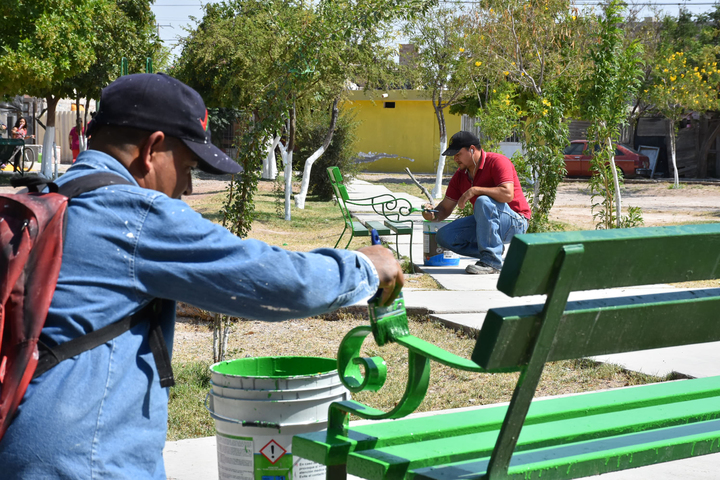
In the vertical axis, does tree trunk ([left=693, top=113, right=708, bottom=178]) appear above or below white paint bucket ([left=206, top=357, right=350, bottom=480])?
above

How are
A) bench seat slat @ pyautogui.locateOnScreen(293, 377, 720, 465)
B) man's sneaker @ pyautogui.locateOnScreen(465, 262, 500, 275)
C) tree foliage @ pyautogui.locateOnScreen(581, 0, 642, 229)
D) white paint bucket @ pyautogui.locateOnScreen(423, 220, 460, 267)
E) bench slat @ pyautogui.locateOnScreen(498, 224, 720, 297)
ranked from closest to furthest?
bench slat @ pyautogui.locateOnScreen(498, 224, 720, 297)
bench seat slat @ pyautogui.locateOnScreen(293, 377, 720, 465)
man's sneaker @ pyautogui.locateOnScreen(465, 262, 500, 275)
white paint bucket @ pyautogui.locateOnScreen(423, 220, 460, 267)
tree foliage @ pyautogui.locateOnScreen(581, 0, 642, 229)

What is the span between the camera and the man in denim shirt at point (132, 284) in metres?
1.52

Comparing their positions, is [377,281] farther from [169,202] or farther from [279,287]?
[169,202]

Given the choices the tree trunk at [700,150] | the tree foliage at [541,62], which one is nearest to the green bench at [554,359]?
the tree foliage at [541,62]

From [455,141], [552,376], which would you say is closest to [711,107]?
[455,141]

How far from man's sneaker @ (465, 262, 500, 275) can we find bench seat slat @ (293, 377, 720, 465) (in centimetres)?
526

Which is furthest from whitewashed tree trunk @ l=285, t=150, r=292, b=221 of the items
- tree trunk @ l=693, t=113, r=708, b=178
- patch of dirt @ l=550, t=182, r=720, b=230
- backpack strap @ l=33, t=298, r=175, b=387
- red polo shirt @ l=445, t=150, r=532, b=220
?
tree trunk @ l=693, t=113, r=708, b=178

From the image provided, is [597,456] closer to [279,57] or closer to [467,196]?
[467,196]

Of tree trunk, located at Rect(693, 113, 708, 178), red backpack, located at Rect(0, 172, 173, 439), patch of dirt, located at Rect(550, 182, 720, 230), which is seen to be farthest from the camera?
tree trunk, located at Rect(693, 113, 708, 178)

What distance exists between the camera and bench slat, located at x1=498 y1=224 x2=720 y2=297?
1.66 m

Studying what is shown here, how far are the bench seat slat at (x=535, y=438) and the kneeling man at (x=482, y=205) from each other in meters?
5.24

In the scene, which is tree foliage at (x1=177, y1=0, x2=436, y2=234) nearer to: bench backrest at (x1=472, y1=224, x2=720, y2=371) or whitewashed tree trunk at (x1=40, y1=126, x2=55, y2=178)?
bench backrest at (x1=472, y1=224, x2=720, y2=371)

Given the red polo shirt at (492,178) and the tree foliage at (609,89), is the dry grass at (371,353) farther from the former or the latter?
the tree foliage at (609,89)

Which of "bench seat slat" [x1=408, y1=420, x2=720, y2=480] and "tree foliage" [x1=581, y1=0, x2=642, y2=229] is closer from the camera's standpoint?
"bench seat slat" [x1=408, y1=420, x2=720, y2=480]
